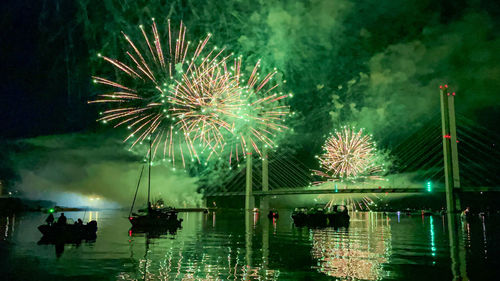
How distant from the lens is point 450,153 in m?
83.7

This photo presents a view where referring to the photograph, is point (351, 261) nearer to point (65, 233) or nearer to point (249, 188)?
point (65, 233)

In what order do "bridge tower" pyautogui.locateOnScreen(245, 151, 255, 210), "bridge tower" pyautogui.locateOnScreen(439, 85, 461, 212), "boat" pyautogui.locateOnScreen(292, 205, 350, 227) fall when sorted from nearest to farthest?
1. "boat" pyautogui.locateOnScreen(292, 205, 350, 227)
2. "bridge tower" pyautogui.locateOnScreen(439, 85, 461, 212)
3. "bridge tower" pyautogui.locateOnScreen(245, 151, 255, 210)

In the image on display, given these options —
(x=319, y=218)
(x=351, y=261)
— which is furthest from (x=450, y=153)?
(x=351, y=261)

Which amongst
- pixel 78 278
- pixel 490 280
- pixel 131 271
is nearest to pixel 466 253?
pixel 490 280

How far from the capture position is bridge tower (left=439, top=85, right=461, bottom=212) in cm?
8250

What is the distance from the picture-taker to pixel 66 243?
27.2 metres

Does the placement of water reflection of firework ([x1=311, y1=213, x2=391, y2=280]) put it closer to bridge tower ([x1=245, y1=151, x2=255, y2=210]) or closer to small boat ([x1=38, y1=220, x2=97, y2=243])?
small boat ([x1=38, y1=220, x2=97, y2=243])

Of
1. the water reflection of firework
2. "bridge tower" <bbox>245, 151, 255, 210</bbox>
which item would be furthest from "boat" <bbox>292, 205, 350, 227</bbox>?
"bridge tower" <bbox>245, 151, 255, 210</bbox>

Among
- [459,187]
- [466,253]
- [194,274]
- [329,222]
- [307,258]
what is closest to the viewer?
[194,274]

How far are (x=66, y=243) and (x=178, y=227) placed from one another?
22.8 m

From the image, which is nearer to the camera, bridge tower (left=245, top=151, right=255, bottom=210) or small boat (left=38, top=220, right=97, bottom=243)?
small boat (left=38, top=220, right=97, bottom=243)

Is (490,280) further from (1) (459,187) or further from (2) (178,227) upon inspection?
(1) (459,187)

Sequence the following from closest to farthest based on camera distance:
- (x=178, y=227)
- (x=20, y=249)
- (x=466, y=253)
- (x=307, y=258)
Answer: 1. (x=307, y=258)
2. (x=466, y=253)
3. (x=20, y=249)
4. (x=178, y=227)

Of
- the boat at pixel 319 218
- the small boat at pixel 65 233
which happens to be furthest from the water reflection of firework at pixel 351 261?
the boat at pixel 319 218
